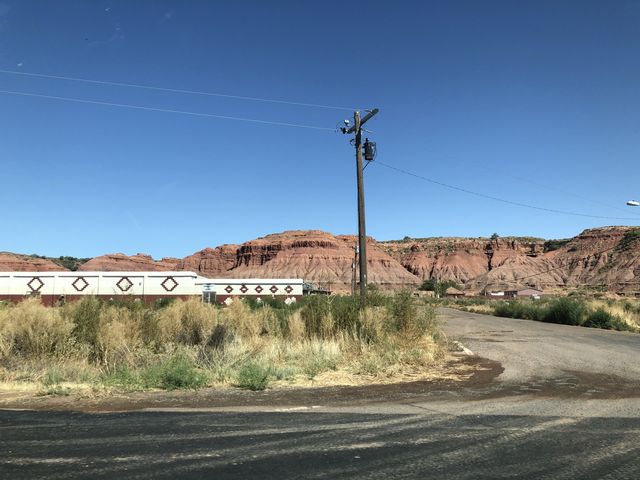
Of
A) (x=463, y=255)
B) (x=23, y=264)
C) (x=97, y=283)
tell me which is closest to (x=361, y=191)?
(x=97, y=283)

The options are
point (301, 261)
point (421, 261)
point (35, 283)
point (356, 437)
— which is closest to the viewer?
point (356, 437)

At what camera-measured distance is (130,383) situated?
32.1ft

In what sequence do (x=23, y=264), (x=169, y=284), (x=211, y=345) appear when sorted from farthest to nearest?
(x=23, y=264) → (x=169, y=284) → (x=211, y=345)

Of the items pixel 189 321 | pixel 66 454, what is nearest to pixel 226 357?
pixel 189 321

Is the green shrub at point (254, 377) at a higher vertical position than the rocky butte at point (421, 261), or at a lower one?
lower

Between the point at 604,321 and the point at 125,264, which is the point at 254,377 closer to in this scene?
the point at 604,321

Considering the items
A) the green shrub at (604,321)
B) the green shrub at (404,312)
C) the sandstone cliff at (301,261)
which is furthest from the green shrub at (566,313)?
the sandstone cliff at (301,261)

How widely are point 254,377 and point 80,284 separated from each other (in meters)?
61.5

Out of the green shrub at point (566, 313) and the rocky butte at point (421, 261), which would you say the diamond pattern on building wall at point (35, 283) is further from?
the rocky butte at point (421, 261)

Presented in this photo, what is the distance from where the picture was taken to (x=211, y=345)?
13766mm

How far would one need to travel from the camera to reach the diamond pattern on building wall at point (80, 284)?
6338cm

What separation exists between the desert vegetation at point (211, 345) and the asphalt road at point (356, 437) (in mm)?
1795

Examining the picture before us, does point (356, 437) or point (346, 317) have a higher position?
point (346, 317)

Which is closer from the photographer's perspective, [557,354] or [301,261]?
[557,354]
